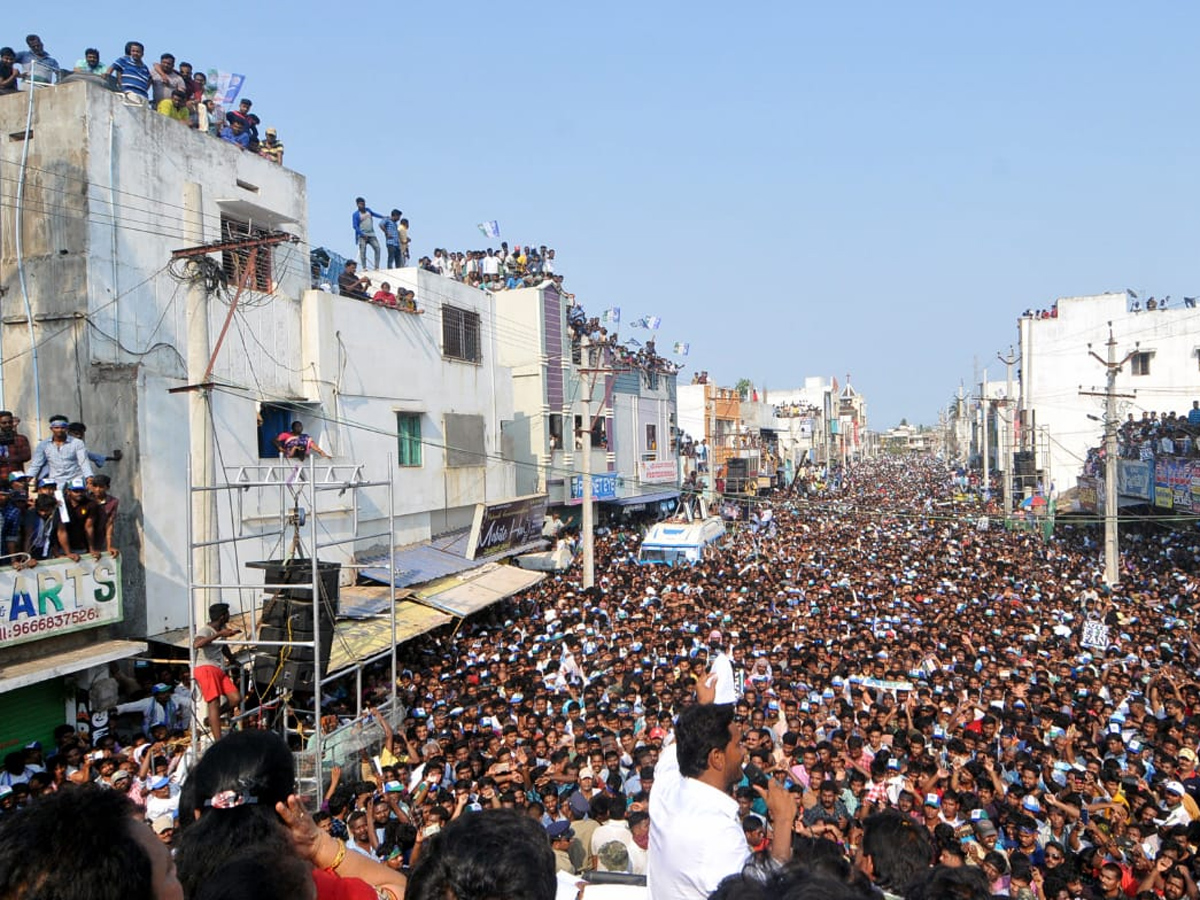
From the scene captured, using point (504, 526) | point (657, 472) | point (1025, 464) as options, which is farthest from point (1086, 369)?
point (504, 526)

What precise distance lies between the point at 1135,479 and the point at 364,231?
22105mm

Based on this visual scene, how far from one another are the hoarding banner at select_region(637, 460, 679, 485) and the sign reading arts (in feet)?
75.7

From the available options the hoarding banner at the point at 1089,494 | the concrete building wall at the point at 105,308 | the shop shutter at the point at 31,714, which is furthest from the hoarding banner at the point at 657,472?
the shop shutter at the point at 31,714

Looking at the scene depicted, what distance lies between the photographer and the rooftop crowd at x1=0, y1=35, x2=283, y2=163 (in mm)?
12602

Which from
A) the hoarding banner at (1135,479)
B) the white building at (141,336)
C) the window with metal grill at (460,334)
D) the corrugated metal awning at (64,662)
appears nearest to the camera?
the corrugated metal awning at (64,662)

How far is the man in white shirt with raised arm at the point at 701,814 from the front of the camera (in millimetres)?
3021

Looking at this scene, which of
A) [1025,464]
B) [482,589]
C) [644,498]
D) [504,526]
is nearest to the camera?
[482,589]

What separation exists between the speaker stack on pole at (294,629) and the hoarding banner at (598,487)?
53.2 ft

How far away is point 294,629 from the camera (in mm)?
9758

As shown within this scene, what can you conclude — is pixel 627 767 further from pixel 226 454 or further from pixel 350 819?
pixel 226 454

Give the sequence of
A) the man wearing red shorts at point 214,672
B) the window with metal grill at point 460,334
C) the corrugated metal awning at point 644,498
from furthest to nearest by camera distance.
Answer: the corrugated metal awning at point 644,498 < the window with metal grill at point 460,334 < the man wearing red shorts at point 214,672

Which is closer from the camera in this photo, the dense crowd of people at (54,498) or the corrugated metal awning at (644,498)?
the dense crowd of people at (54,498)

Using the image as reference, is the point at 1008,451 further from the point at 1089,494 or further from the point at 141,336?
→ the point at 141,336

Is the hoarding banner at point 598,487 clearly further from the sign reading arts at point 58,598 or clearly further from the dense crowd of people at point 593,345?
the sign reading arts at point 58,598
